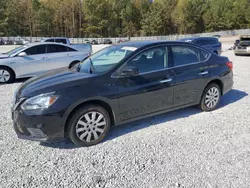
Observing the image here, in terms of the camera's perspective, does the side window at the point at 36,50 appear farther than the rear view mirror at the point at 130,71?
Yes

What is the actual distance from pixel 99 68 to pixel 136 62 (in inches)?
26.4

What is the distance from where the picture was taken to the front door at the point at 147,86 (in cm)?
334

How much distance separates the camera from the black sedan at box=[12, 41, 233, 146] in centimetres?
288

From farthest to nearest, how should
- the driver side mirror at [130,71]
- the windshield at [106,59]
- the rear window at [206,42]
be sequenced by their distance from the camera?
the rear window at [206,42] < the windshield at [106,59] < the driver side mirror at [130,71]

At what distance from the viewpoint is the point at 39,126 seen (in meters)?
2.84

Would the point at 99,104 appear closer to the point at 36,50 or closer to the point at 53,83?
the point at 53,83

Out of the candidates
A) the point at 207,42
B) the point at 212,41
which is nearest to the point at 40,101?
the point at 207,42

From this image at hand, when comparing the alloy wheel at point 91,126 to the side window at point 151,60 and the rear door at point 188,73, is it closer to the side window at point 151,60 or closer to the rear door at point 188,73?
the side window at point 151,60

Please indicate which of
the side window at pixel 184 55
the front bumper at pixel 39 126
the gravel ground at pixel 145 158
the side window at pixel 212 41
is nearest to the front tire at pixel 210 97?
the gravel ground at pixel 145 158

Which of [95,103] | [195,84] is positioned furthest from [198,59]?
[95,103]

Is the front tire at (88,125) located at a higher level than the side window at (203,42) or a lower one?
lower

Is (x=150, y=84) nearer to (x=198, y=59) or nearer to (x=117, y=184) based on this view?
(x=198, y=59)

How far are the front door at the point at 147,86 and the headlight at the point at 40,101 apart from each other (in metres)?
1.05

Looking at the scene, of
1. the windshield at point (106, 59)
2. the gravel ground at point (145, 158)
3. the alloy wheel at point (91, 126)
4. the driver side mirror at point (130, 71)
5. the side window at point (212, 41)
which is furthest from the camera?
the side window at point (212, 41)
